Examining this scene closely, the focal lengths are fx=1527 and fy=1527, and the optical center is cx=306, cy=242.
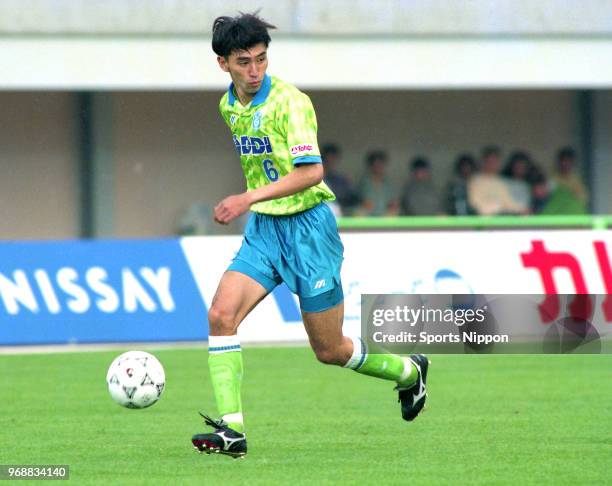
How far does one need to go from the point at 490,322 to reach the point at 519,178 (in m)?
4.52

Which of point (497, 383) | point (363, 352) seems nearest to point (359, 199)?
point (497, 383)

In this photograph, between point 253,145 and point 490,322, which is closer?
point 253,145

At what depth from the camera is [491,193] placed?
20000 mm

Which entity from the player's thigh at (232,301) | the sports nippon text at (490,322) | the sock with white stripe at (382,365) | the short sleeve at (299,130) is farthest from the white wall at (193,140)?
the short sleeve at (299,130)

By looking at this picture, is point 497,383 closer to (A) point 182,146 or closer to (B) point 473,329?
(B) point 473,329

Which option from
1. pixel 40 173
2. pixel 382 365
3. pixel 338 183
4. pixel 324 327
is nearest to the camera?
pixel 324 327

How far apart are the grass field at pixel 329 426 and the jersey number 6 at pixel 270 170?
1440mm

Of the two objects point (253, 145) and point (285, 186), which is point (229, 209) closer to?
point (285, 186)

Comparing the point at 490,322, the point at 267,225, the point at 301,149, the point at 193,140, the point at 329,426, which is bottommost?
the point at 490,322

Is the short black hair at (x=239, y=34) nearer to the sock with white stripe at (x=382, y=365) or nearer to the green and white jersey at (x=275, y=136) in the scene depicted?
the green and white jersey at (x=275, y=136)

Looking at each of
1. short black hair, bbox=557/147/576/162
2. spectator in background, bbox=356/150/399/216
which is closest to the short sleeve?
spectator in background, bbox=356/150/399/216

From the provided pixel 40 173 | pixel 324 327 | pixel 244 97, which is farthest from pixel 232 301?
pixel 40 173

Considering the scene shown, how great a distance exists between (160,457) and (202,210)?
13.4 metres

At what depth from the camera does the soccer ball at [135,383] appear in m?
8.16
